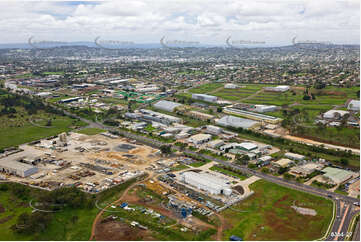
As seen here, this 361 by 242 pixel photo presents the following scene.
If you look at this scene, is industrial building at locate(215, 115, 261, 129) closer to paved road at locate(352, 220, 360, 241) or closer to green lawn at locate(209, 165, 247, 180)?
green lawn at locate(209, 165, 247, 180)

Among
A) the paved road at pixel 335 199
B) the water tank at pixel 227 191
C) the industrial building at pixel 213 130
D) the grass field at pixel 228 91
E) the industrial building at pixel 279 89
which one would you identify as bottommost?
the paved road at pixel 335 199

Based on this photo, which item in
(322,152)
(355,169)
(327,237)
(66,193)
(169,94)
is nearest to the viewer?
(327,237)

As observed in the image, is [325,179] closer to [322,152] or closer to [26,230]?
[322,152]

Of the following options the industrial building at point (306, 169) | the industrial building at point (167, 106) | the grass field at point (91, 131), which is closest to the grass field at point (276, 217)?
the industrial building at point (306, 169)

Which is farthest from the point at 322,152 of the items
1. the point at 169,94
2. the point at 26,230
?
the point at 169,94

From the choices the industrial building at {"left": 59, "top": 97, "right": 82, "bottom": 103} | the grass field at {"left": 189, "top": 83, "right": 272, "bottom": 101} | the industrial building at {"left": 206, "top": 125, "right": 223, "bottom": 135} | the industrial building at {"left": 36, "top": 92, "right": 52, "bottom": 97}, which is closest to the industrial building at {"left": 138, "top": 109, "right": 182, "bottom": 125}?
the industrial building at {"left": 206, "top": 125, "right": 223, "bottom": 135}

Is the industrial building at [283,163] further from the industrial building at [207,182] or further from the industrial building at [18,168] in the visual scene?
the industrial building at [18,168]

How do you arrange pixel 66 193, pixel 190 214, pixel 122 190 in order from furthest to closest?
pixel 122 190
pixel 66 193
pixel 190 214
